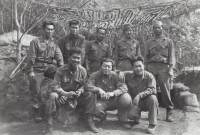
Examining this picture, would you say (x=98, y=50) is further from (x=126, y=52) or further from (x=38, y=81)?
(x=38, y=81)

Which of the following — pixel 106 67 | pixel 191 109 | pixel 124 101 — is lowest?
pixel 191 109

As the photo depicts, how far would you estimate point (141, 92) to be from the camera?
15.0ft

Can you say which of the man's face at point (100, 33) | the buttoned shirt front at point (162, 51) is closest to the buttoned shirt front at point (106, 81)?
the buttoned shirt front at point (162, 51)

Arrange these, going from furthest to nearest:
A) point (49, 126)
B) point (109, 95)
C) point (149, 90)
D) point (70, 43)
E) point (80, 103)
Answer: point (70, 43), point (80, 103), point (149, 90), point (109, 95), point (49, 126)

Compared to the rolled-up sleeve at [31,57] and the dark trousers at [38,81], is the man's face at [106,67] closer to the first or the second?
the dark trousers at [38,81]

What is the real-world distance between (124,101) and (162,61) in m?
1.45

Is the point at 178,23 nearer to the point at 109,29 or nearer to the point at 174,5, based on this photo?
the point at 174,5

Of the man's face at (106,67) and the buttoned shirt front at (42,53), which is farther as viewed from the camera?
the buttoned shirt front at (42,53)

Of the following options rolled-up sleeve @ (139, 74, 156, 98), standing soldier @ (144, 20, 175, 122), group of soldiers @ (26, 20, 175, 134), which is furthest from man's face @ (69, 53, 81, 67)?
standing soldier @ (144, 20, 175, 122)

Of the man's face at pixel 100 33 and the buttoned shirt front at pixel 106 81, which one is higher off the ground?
the man's face at pixel 100 33

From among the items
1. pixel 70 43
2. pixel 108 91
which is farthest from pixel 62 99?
pixel 70 43

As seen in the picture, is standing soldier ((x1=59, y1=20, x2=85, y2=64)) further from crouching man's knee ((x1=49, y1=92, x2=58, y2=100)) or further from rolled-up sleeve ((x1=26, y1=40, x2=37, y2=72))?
crouching man's knee ((x1=49, y1=92, x2=58, y2=100))

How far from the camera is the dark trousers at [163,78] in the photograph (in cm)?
507

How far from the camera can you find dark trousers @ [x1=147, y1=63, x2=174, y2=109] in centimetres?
507
